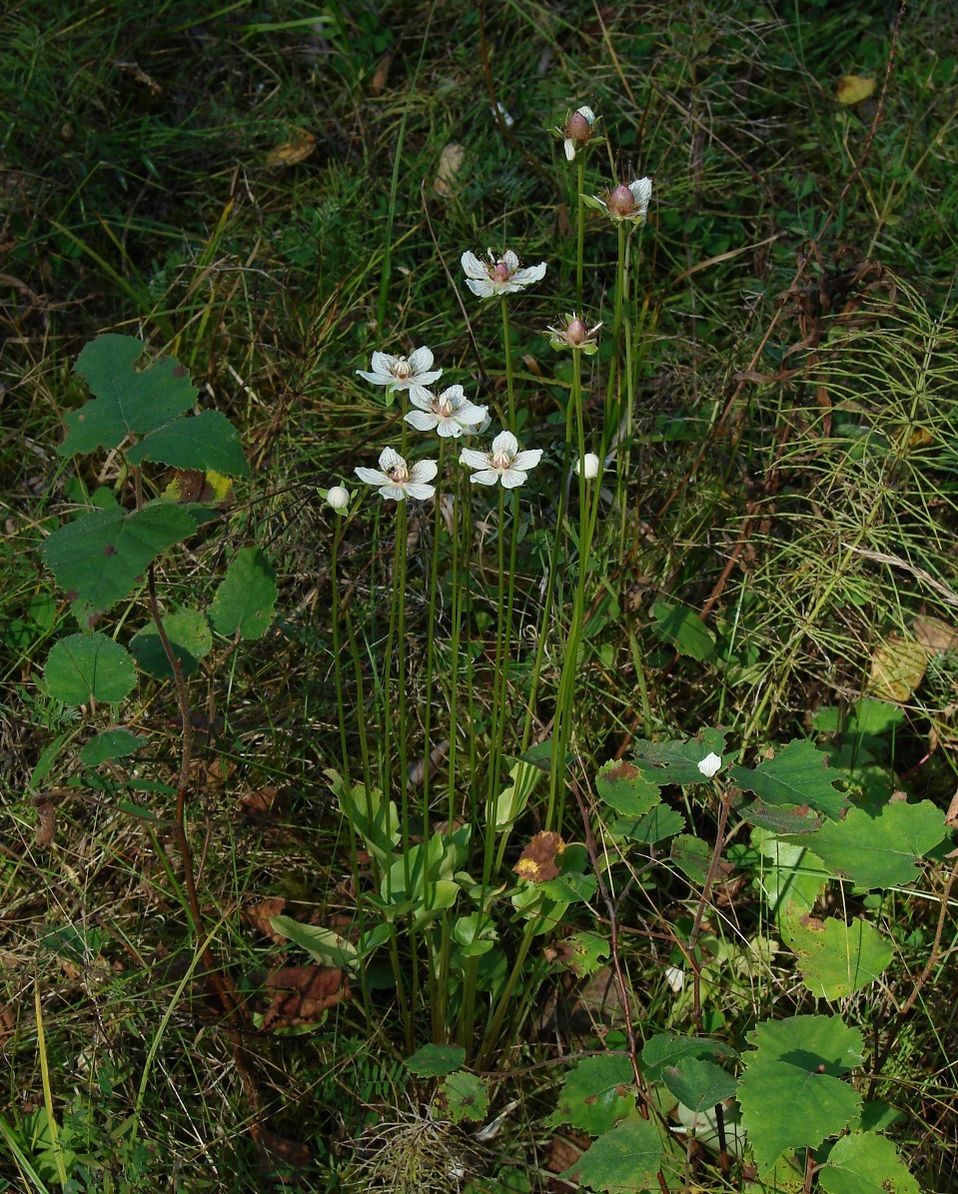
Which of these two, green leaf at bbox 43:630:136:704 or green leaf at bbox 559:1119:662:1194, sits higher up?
green leaf at bbox 43:630:136:704

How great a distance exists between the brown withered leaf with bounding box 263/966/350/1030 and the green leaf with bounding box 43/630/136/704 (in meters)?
0.45

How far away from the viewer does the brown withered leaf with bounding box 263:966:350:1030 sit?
4.91 ft

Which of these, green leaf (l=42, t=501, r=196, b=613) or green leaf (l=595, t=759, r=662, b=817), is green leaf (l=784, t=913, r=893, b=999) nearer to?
green leaf (l=595, t=759, r=662, b=817)

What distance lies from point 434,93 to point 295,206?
40 cm

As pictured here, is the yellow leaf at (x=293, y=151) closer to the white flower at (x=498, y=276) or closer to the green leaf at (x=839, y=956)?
the white flower at (x=498, y=276)

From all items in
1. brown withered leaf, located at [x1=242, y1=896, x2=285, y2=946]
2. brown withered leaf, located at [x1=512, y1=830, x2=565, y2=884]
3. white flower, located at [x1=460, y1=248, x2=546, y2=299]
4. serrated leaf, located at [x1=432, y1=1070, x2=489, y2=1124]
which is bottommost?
brown withered leaf, located at [x1=242, y1=896, x2=285, y2=946]

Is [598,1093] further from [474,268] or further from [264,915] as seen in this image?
[474,268]

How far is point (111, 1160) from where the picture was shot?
4.22 feet

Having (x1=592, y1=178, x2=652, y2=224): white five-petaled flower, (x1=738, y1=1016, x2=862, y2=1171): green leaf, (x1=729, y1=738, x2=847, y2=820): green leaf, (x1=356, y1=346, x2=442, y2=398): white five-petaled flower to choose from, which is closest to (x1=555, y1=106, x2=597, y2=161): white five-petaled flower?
(x1=592, y1=178, x2=652, y2=224): white five-petaled flower

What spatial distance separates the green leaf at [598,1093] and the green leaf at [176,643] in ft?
2.16

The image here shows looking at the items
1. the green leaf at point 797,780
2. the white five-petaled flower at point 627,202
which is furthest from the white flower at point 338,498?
the green leaf at point 797,780

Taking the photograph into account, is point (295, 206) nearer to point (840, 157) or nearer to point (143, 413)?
point (840, 157)

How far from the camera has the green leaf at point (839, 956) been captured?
1.35 metres

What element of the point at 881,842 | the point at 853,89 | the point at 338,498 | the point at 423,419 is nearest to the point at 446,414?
the point at 423,419
